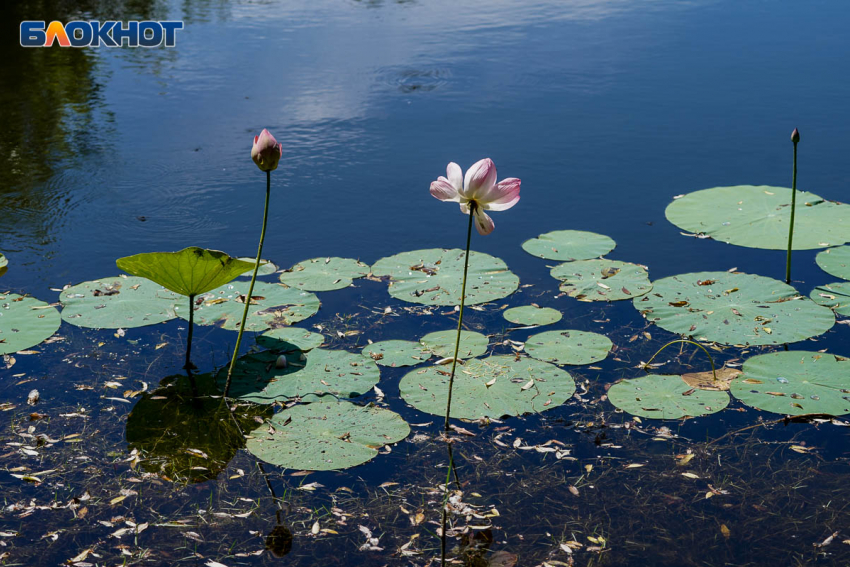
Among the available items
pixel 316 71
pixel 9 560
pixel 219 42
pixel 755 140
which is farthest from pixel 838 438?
pixel 219 42

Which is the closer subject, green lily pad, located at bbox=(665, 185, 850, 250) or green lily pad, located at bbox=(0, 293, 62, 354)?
green lily pad, located at bbox=(0, 293, 62, 354)

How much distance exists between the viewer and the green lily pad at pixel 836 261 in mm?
3723

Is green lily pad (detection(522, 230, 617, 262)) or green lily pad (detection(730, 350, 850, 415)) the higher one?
green lily pad (detection(522, 230, 617, 262))

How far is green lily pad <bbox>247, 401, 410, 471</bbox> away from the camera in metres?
2.68

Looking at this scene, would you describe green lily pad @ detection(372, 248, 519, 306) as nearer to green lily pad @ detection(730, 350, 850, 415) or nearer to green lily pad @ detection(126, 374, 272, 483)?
green lily pad @ detection(126, 374, 272, 483)

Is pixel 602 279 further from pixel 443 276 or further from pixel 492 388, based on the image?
pixel 492 388

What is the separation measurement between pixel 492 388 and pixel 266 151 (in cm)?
126

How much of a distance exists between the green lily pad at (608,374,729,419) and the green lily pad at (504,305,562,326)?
56 centimetres

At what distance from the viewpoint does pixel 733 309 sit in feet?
11.4

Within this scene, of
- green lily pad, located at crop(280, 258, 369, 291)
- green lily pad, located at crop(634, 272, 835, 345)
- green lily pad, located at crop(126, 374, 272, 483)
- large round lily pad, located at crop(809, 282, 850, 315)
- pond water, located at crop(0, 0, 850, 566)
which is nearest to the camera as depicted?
pond water, located at crop(0, 0, 850, 566)

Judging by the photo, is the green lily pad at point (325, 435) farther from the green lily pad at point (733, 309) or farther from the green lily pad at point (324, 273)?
the green lily pad at point (733, 309)

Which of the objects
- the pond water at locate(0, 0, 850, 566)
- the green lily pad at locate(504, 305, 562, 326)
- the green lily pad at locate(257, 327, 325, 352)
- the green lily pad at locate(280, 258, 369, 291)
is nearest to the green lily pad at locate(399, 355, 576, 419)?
the pond water at locate(0, 0, 850, 566)

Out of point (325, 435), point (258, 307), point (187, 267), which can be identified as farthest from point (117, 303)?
point (325, 435)

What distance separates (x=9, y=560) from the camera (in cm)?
228
